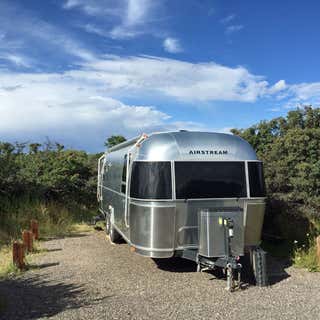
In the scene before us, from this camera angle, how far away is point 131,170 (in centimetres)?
742

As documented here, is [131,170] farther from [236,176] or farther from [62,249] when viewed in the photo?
[62,249]

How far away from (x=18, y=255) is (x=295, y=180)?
7.42 metres

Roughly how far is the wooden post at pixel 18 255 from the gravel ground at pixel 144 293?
27 centimetres

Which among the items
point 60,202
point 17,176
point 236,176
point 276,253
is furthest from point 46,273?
point 60,202

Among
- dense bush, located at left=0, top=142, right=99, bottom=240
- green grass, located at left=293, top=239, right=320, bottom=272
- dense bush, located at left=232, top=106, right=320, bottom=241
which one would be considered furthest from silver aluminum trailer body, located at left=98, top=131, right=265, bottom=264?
dense bush, located at left=0, top=142, right=99, bottom=240

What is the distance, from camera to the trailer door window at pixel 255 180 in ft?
24.2

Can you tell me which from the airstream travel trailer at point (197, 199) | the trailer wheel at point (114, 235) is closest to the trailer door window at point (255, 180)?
the airstream travel trailer at point (197, 199)

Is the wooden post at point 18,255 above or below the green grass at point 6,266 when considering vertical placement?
above

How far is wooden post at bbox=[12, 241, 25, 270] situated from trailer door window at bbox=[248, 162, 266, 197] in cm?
457

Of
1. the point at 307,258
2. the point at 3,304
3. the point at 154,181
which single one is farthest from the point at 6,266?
the point at 307,258

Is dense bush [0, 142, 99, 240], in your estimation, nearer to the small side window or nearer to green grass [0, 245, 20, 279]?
green grass [0, 245, 20, 279]

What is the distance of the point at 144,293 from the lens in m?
6.43

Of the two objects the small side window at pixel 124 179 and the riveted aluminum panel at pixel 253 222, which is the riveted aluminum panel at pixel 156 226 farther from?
the riveted aluminum panel at pixel 253 222

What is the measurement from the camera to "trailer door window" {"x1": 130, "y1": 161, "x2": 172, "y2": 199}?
6906 mm
